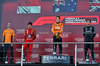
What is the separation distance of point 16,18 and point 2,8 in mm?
518

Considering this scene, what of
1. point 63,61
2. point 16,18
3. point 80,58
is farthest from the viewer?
point 16,18

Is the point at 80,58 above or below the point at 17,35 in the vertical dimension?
below

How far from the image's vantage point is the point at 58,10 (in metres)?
6.63

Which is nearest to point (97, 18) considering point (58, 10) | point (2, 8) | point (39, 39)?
point (58, 10)

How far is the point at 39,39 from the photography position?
6609 millimetres

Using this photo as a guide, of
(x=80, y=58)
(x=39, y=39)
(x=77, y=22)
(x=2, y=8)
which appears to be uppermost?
(x=2, y=8)

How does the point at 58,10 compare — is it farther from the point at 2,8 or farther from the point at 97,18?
the point at 2,8

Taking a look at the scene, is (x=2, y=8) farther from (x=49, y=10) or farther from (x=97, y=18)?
(x=97, y=18)

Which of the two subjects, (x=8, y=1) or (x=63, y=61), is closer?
(x=63, y=61)

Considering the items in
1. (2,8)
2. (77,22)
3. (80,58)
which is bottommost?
(80,58)

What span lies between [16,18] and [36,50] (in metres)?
1.10

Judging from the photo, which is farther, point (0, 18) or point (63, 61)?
point (0, 18)

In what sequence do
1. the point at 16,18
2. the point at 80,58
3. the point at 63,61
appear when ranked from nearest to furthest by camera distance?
the point at 63,61
the point at 80,58
the point at 16,18

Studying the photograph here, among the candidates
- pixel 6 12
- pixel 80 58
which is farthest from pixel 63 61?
pixel 6 12
